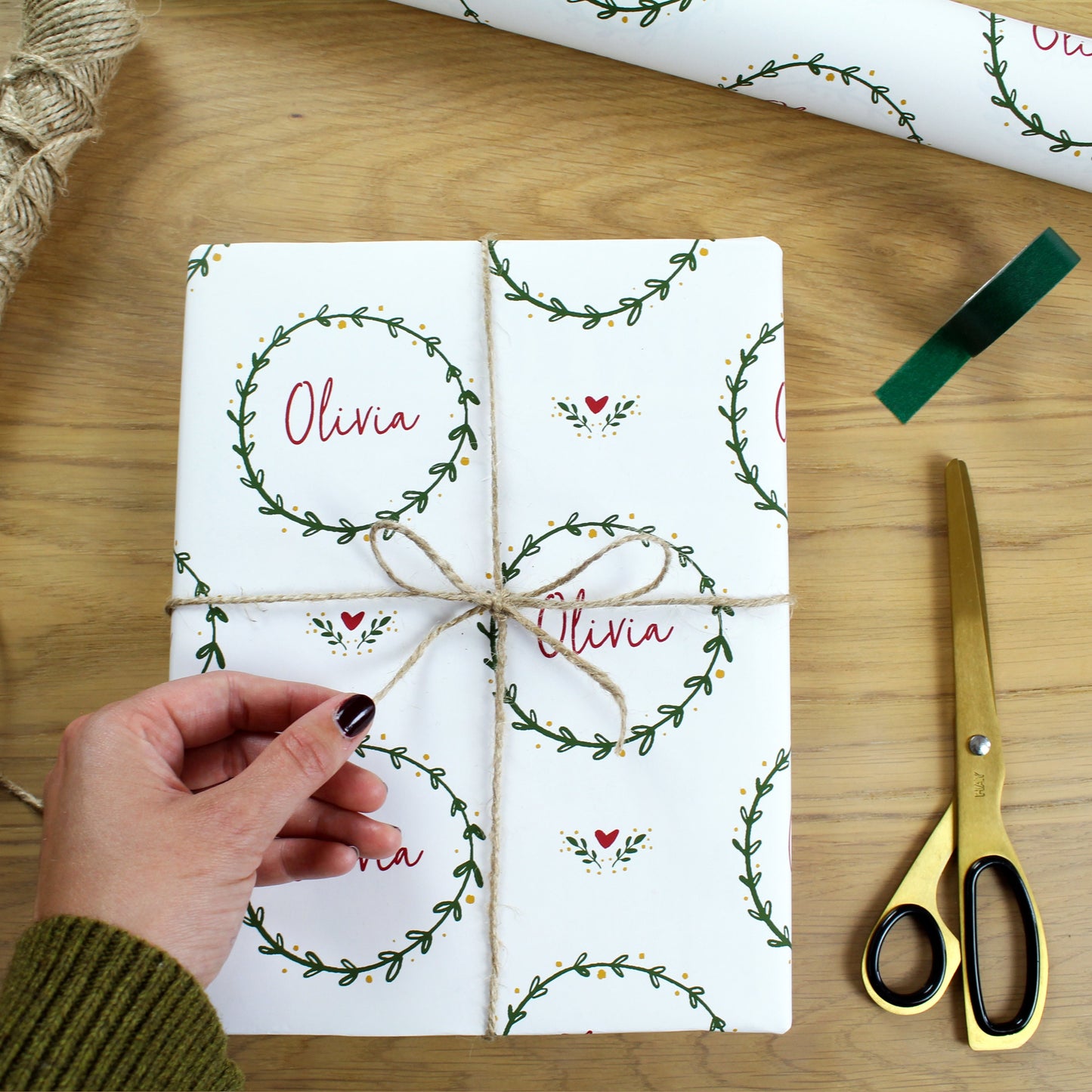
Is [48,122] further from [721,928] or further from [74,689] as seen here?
[721,928]

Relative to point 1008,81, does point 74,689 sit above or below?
below

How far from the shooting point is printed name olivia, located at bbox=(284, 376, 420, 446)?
0.71m

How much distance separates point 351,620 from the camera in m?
0.70

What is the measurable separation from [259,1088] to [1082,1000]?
0.75 meters

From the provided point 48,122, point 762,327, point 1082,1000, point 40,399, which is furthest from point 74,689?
point 1082,1000

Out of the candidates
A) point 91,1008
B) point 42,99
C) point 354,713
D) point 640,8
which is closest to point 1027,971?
point 354,713

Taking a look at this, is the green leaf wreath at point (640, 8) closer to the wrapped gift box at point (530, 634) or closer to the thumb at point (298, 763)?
the wrapped gift box at point (530, 634)

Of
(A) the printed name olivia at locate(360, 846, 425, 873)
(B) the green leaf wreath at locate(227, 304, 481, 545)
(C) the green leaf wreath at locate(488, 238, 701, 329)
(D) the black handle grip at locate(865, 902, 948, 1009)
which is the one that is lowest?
(D) the black handle grip at locate(865, 902, 948, 1009)

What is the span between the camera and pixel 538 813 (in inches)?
27.4

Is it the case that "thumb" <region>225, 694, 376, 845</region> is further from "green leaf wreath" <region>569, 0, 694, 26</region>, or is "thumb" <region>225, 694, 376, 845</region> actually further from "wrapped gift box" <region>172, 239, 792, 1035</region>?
"green leaf wreath" <region>569, 0, 694, 26</region>

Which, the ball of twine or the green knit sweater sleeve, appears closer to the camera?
the green knit sweater sleeve

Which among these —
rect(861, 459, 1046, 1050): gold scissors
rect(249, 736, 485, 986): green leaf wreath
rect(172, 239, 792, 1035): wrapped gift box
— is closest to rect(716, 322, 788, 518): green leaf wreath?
rect(172, 239, 792, 1035): wrapped gift box

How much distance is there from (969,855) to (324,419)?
0.67 m

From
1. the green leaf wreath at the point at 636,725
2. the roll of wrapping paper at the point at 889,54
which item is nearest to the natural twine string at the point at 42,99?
the roll of wrapping paper at the point at 889,54
